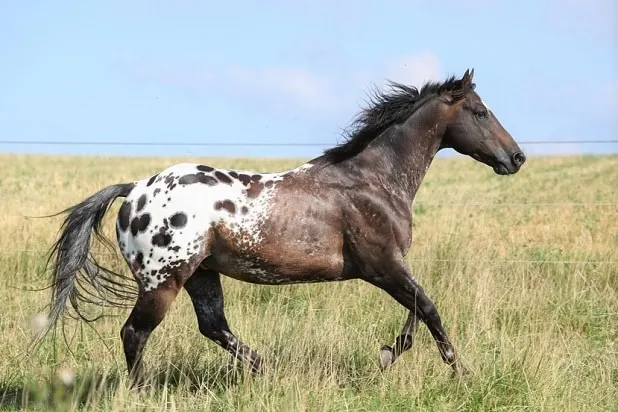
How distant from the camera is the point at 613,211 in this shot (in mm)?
13141

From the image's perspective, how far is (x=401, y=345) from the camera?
18.7 ft

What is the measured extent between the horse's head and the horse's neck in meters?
0.13

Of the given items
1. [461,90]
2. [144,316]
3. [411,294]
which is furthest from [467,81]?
[144,316]

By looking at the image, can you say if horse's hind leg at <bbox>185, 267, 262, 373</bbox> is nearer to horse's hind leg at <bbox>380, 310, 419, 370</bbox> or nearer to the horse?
the horse

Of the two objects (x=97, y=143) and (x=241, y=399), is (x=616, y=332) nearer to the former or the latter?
(x=241, y=399)

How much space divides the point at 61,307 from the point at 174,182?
44.9 inches

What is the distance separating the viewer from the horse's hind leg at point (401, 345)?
5.66 metres

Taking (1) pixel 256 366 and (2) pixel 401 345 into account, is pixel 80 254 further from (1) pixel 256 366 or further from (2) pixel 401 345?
(2) pixel 401 345

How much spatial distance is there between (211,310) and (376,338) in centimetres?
163

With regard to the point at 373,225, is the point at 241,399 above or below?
below

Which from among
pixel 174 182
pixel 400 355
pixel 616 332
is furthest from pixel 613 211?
pixel 174 182

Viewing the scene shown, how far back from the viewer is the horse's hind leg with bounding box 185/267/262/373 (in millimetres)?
5863

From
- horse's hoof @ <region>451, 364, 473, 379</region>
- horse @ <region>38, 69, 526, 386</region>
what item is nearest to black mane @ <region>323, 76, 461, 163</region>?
horse @ <region>38, 69, 526, 386</region>

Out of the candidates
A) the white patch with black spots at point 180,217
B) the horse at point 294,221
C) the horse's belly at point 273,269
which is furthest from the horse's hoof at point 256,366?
the white patch with black spots at point 180,217
